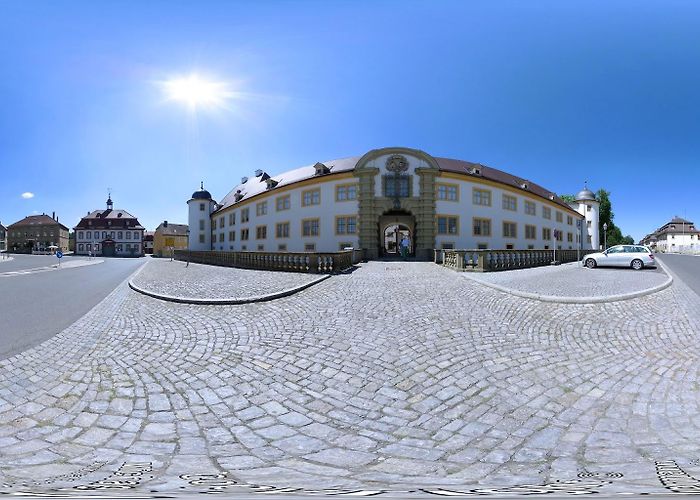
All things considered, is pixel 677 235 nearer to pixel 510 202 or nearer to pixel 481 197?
pixel 510 202

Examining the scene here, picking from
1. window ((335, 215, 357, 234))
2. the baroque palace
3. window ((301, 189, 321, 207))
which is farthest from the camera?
window ((301, 189, 321, 207))

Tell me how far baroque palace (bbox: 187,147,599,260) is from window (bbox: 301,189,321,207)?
0.32 feet

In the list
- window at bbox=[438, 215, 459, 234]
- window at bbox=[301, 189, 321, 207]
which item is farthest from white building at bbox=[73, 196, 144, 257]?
window at bbox=[438, 215, 459, 234]

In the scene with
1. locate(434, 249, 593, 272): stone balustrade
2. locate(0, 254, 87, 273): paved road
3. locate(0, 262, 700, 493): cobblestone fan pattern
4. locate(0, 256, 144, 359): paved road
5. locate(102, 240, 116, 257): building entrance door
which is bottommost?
locate(0, 262, 700, 493): cobblestone fan pattern

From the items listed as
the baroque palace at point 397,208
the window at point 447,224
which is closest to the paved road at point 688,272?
the baroque palace at point 397,208

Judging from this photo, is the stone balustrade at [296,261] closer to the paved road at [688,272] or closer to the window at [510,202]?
the paved road at [688,272]

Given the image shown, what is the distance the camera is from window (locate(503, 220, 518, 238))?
33.6m

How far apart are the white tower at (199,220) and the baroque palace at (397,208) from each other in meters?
19.7

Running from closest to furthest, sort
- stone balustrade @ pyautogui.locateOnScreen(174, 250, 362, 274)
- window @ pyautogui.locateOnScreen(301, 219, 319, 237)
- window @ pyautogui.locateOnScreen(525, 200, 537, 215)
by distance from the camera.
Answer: stone balustrade @ pyautogui.locateOnScreen(174, 250, 362, 274) → window @ pyautogui.locateOnScreen(301, 219, 319, 237) → window @ pyautogui.locateOnScreen(525, 200, 537, 215)

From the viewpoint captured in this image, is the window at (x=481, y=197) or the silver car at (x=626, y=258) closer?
the silver car at (x=626, y=258)

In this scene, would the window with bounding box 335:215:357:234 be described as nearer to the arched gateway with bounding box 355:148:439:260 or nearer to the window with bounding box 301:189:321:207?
the arched gateway with bounding box 355:148:439:260

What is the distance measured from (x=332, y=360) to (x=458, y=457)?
2187 millimetres

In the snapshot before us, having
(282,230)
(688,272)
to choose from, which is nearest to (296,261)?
(282,230)

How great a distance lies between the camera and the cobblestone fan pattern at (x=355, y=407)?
2.68 meters
